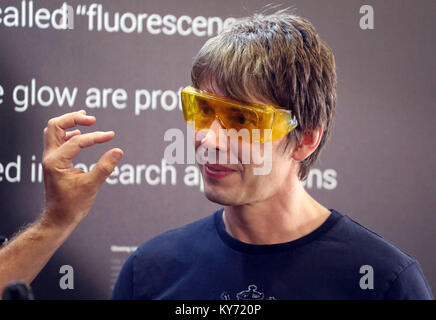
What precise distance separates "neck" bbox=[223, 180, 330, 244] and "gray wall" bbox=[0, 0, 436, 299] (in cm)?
89

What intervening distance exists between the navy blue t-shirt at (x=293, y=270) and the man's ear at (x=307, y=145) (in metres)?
0.19

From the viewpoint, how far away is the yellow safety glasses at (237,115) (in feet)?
4.43

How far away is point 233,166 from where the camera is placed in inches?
55.3

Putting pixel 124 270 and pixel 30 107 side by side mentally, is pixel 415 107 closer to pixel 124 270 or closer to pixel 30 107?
pixel 124 270

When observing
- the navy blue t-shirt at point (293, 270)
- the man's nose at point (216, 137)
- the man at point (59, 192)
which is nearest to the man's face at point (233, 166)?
the man's nose at point (216, 137)

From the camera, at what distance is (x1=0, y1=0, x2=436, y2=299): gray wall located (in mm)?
2285

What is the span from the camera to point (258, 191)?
4.70 feet

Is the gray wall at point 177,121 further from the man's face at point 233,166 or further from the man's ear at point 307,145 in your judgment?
the man's face at point 233,166

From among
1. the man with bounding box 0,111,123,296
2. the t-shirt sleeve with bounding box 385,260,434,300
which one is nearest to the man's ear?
the t-shirt sleeve with bounding box 385,260,434,300

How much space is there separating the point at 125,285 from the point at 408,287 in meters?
0.79

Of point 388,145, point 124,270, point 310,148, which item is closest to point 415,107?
point 388,145

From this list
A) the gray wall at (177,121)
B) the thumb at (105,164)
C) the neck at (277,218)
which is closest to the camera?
the thumb at (105,164)

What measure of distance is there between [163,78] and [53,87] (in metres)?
0.48

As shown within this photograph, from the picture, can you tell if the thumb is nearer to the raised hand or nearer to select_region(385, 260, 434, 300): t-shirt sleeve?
the raised hand
